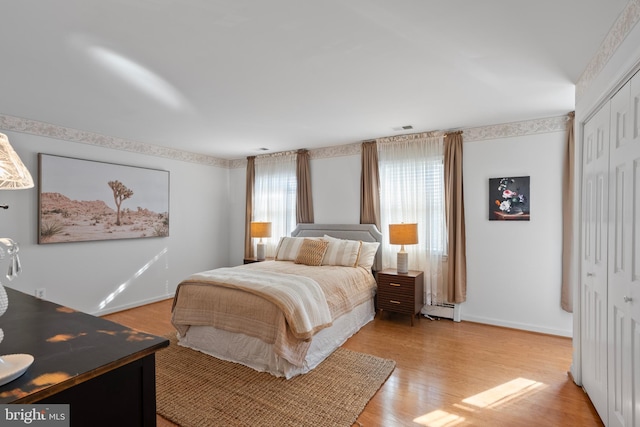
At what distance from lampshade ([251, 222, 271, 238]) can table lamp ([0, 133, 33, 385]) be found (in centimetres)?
418

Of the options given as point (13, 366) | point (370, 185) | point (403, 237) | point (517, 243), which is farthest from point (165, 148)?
point (517, 243)

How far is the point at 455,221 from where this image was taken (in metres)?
4.08

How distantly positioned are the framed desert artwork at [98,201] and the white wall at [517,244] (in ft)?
15.0

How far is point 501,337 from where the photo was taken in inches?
141

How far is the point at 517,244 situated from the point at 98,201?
17.9 ft

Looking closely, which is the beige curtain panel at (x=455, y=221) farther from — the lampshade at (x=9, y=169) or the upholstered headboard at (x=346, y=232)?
the lampshade at (x=9, y=169)

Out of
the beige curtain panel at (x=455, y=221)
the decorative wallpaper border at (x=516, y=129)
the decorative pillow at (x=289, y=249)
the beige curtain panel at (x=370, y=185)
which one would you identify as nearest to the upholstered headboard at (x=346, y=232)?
the beige curtain panel at (x=370, y=185)

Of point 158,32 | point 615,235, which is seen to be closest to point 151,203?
point 158,32

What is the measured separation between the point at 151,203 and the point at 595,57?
538cm

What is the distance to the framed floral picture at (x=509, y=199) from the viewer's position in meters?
3.77

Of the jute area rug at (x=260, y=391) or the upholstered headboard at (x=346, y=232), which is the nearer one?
the jute area rug at (x=260, y=391)

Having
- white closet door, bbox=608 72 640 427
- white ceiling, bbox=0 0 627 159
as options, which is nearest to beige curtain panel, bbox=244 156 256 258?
white ceiling, bbox=0 0 627 159

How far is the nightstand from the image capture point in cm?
389

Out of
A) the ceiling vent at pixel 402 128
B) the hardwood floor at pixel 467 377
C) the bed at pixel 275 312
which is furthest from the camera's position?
the ceiling vent at pixel 402 128
